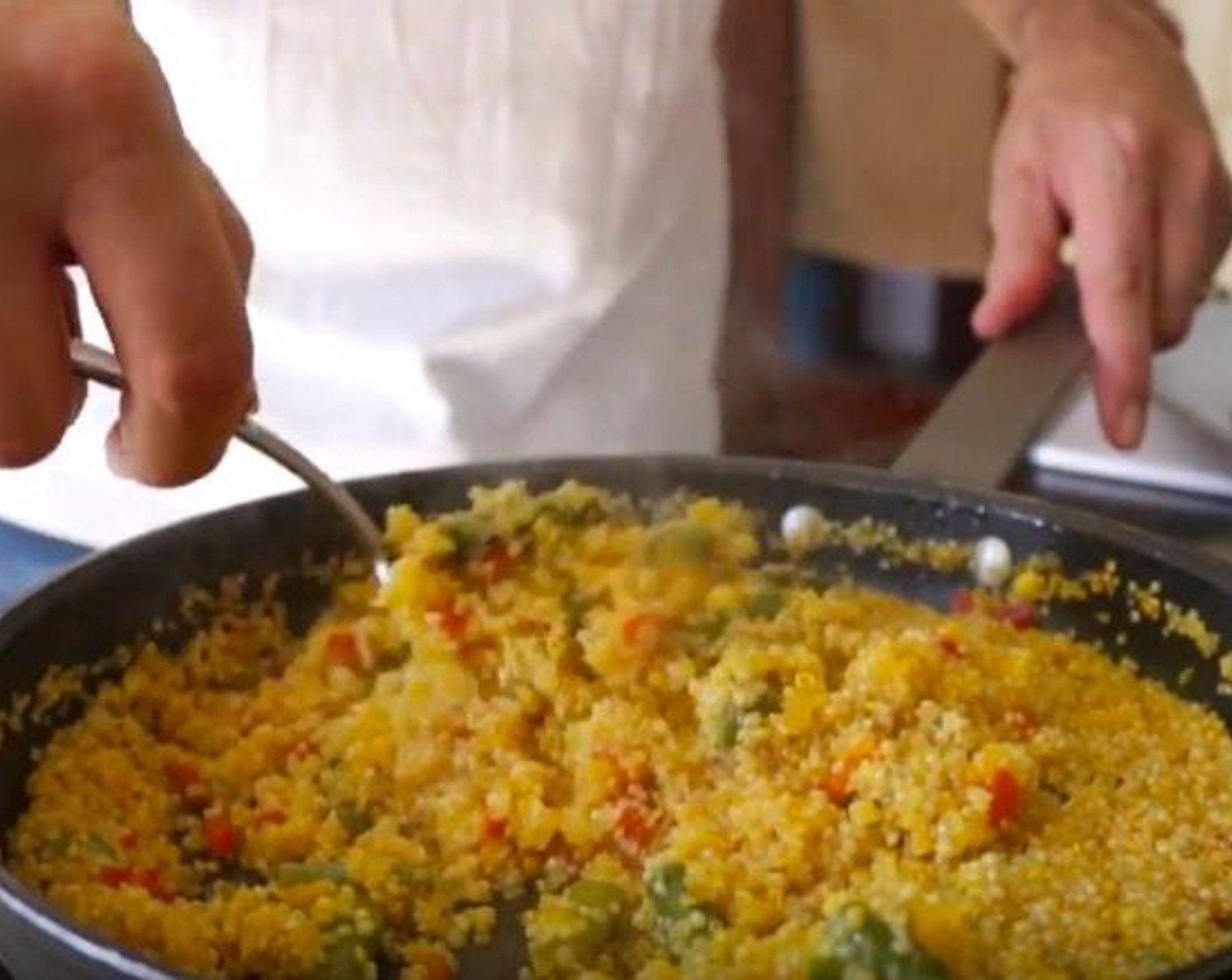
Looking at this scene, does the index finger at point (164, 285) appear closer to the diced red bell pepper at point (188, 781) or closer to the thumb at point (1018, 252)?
the diced red bell pepper at point (188, 781)

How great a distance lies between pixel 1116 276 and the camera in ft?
3.15

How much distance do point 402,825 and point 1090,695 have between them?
9.6 inches

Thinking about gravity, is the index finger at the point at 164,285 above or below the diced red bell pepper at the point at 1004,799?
above

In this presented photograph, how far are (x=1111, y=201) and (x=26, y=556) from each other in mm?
512

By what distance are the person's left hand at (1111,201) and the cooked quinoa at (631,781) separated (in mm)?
195

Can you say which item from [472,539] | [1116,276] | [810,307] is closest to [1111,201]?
[1116,276]

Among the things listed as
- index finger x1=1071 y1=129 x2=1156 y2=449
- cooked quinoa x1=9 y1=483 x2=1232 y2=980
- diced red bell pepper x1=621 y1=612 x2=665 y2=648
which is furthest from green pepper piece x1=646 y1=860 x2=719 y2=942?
index finger x1=1071 y1=129 x2=1156 y2=449

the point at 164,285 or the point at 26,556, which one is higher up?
the point at 164,285

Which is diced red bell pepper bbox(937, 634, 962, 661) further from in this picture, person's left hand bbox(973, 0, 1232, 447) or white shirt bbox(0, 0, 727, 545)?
white shirt bbox(0, 0, 727, 545)

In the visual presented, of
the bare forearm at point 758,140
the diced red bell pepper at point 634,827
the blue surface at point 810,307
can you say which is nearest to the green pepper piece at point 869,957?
the diced red bell pepper at point 634,827

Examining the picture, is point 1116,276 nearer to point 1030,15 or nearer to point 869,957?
point 1030,15

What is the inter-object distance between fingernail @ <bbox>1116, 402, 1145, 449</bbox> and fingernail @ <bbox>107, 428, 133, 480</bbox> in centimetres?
49

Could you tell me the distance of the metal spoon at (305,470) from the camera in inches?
24.4

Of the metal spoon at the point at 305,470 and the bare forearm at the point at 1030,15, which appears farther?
the bare forearm at the point at 1030,15
